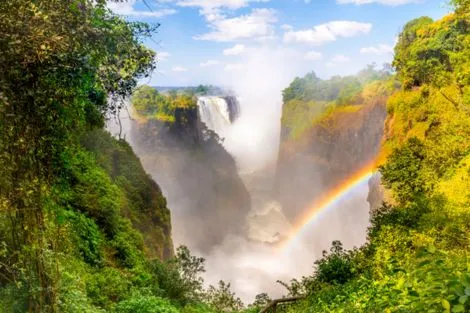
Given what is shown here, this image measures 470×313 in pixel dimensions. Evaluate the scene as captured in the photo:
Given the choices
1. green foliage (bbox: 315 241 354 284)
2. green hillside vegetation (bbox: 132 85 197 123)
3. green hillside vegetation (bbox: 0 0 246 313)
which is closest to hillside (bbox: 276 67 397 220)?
green hillside vegetation (bbox: 132 85 197 123)

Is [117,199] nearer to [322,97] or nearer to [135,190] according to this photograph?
[135,190]

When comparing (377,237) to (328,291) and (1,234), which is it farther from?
(1,234)

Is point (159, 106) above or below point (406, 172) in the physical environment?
above

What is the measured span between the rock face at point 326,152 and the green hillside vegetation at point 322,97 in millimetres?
A: 1238

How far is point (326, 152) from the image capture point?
71.8m

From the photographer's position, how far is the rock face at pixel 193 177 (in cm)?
6456

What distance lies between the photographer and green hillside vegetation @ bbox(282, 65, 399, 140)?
2594 inches

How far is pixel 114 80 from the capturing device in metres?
6.32

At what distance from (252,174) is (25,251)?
4112 inches

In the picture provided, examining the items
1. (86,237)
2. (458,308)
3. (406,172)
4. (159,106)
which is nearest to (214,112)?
(159,106)

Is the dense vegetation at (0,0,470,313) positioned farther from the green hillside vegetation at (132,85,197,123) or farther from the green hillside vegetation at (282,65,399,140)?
the green hillside vegetation at (132,85,197,123)

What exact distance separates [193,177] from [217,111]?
767 inches

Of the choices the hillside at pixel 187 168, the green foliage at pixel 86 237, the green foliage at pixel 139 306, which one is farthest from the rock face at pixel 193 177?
the green foliage at pixel 139 306

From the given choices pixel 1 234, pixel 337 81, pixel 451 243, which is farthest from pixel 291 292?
pixel 337 81
